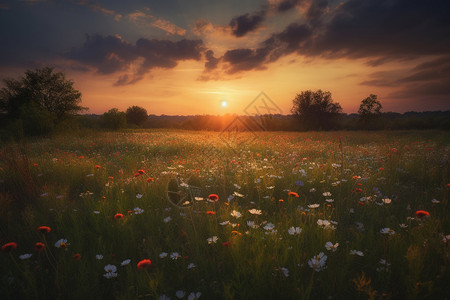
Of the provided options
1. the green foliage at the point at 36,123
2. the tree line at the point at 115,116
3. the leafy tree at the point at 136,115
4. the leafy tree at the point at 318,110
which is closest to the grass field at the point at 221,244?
the tree line at the point at 115,116

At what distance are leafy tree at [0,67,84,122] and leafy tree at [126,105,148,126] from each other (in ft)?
147

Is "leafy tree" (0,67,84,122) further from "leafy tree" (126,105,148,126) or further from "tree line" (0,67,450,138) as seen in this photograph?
"leafy tree" (126,105,148,126)

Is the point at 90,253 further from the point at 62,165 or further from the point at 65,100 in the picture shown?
the point at 65,100

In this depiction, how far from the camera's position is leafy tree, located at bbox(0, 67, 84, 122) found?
28812 mm

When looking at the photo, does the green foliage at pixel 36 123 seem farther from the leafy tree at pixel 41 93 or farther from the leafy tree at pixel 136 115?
the leafy tree at pixel 136 115

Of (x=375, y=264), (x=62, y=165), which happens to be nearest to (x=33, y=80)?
(x=62, y=165)

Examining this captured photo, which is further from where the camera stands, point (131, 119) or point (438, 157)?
point (131, 119)

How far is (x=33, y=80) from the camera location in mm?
28844

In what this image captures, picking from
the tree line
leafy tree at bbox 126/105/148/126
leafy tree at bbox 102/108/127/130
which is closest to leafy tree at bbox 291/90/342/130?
the tree line

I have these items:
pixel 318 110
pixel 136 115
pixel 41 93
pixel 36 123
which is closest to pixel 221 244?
pixel 36 123

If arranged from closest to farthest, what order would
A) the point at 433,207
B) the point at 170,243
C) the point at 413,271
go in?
the point at 413,271, the point at 170,243, the point at 433,207

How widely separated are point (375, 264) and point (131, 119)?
81620mm

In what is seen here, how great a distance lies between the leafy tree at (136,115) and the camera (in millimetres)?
73938

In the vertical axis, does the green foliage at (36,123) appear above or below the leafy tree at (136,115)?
below
